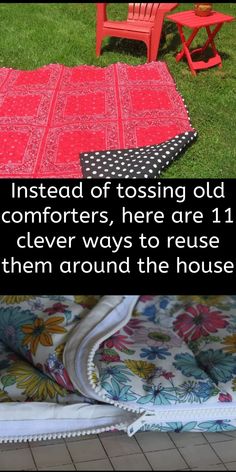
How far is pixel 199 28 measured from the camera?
1.76m

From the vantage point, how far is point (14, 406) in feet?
2.84

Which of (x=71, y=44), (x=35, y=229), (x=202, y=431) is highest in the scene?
(x=71, y=44)

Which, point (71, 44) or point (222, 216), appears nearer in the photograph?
point (222, 216)

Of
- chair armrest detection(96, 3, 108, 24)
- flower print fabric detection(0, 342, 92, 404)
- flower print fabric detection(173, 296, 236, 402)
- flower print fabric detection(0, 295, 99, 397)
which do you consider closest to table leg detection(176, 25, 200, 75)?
chair armrest detection(96, 3, 108, 24)

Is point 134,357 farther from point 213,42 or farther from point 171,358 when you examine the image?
point 213,42

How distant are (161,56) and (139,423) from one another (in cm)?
132

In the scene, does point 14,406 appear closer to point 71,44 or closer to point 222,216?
point 222,216

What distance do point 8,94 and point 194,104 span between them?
2.00ft

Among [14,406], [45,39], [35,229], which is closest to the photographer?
[14,406]

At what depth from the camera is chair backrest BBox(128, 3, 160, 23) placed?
184 cm

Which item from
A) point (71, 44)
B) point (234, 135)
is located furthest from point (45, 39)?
point (234, 135)

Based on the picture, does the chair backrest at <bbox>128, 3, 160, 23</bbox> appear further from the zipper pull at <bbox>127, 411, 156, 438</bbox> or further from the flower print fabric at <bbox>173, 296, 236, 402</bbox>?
the zipper pull at <bbox>127, 411, 156, 438</bbox>

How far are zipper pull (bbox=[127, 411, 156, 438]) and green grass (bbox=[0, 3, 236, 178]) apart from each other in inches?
30.7

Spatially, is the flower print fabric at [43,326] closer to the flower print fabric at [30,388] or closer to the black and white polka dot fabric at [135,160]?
the flower print fabric at [30,388]
